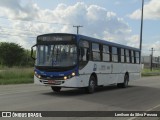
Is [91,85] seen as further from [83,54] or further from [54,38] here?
[54,38]

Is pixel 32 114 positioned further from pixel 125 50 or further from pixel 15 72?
pixel 15 72

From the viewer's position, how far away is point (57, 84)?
1845 cm

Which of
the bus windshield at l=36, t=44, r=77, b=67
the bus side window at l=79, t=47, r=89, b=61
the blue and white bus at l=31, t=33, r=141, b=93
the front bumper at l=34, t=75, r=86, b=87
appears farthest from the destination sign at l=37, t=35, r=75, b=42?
the front bumper at l=34, t=75, r=86, b=87

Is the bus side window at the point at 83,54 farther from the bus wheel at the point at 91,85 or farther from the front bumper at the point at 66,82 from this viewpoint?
the bus wheel at the point at 91,85

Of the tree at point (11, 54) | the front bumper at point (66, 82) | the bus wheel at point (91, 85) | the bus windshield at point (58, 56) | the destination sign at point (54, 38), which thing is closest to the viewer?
the front bumper at point (66, 82)

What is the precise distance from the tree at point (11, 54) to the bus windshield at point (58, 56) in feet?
254

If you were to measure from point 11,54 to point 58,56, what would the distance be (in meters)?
79.3

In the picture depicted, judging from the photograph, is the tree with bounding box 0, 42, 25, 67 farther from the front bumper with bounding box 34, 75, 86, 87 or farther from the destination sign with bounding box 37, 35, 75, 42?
the front bumper with bounding box 34, 75, 86, 87

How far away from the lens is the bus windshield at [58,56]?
1853cm

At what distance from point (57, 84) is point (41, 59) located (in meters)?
1.58

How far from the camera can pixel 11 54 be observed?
3789 inches

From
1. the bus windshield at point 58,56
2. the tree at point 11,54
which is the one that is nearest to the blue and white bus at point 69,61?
the bus windshield at point 58,56

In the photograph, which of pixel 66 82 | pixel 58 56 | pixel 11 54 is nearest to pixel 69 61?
pixel 58 56

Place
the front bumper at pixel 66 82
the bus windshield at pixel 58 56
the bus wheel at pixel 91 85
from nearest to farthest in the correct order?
1. the front bumper at pixel 66 82
2. the bus windshield at pixel 58 56
3. the bus wheel at pixel 91 85
